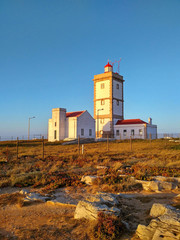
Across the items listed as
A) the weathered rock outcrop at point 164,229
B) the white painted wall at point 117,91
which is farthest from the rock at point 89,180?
the white painted wall at point 117,91

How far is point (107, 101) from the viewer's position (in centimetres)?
4612

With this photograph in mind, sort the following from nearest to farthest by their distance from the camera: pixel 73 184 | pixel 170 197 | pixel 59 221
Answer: pixel 59 221
pixel 170 197
pixel 73 184

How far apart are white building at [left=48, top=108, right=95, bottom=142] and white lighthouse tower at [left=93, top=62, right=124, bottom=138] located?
6.46m

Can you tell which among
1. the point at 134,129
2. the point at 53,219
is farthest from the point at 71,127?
the point at 53,219

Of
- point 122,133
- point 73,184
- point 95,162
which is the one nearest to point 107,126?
point 122,133

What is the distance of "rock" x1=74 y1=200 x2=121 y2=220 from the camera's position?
4.70 m

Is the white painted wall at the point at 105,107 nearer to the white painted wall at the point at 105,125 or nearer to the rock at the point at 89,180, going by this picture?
the white painted wall at the point at 105,125

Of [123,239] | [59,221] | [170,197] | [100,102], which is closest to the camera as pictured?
[123,239]

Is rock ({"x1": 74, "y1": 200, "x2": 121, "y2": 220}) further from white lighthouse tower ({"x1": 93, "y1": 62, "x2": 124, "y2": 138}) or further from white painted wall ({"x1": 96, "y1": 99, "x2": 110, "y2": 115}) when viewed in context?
white painted wall ({"x1": 96, "y1": 99, "x2": 110, "y2": 115})

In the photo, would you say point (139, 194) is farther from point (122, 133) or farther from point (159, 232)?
point (122, 133)

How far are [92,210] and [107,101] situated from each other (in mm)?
42088

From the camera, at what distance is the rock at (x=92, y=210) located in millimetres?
4703

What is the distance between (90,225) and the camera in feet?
14.5

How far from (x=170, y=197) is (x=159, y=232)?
3156 millimetres
